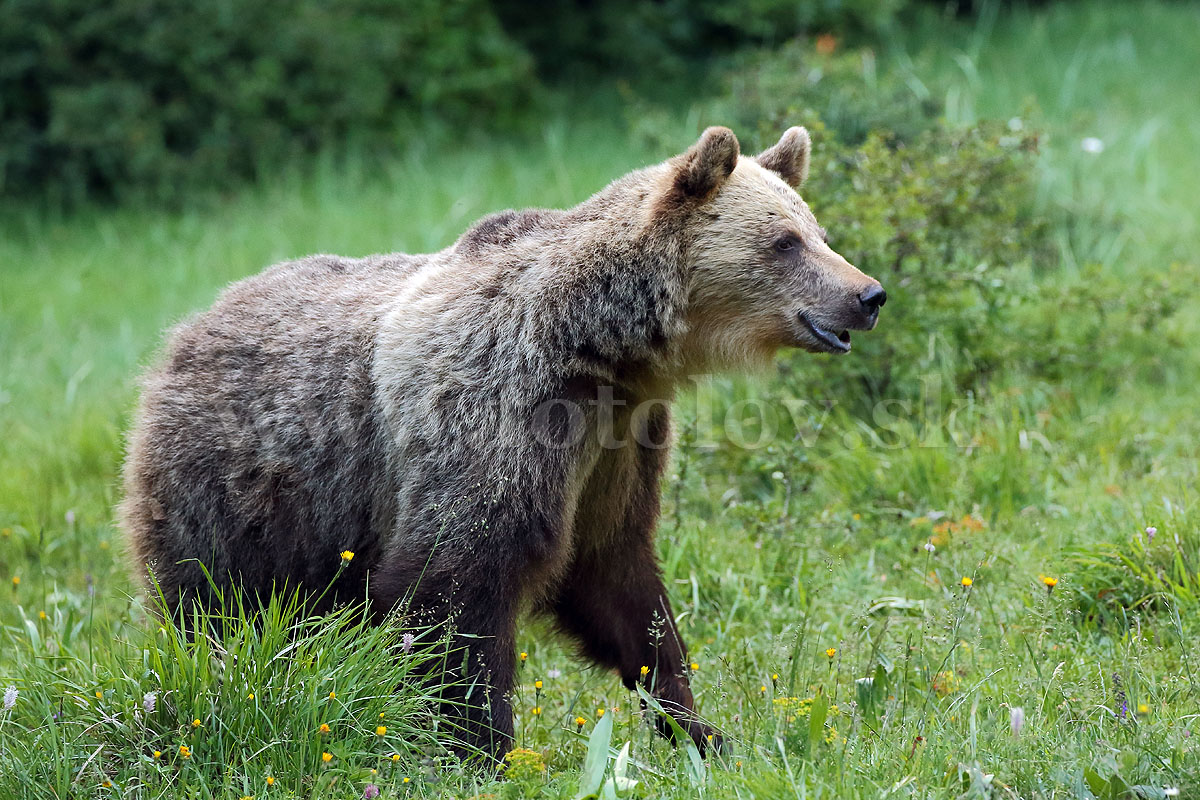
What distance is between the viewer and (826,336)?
13.5ft

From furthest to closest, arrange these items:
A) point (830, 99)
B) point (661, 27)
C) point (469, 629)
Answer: point (661, 27)
point (830, 99)
point (469, 629)

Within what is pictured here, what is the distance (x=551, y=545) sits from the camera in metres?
3.82

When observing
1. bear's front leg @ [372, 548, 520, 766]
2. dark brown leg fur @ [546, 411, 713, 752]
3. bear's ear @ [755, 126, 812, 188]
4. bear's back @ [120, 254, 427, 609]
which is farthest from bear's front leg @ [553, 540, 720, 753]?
bear's ear @ [755, 126, 812, 188]

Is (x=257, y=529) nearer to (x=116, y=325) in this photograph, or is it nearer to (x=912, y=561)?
(x=912, y=561)

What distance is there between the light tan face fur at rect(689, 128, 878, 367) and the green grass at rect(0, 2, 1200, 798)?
1.00m

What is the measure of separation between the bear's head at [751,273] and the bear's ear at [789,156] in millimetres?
261

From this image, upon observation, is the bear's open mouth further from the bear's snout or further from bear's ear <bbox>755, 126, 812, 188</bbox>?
bear's ear <bbox>755, 126, 812, 188</bbox>

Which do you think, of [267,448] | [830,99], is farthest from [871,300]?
[830,99]

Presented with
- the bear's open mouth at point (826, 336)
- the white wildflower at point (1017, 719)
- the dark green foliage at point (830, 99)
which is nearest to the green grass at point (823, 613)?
the white wildflower at point (1017, 719)

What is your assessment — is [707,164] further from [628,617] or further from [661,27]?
[661,27]

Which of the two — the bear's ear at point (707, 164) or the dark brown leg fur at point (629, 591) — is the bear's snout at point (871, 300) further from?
the dark brown leg fur at point (629, 591)

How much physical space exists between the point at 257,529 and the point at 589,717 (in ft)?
4.39

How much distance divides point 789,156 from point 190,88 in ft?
41.1

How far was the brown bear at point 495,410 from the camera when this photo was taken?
381 cm
